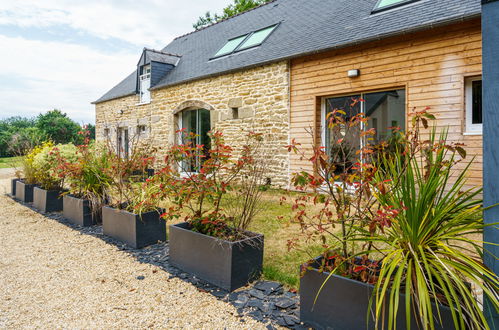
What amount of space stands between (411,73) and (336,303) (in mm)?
5323

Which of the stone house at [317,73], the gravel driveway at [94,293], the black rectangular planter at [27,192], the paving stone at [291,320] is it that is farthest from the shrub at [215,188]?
the black rectangular planter at [27,192]

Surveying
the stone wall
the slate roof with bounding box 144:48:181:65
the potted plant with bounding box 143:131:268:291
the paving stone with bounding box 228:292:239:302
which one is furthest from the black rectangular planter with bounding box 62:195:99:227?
the slate roof with bounding box 144:48:181:65

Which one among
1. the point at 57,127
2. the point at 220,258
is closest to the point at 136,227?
the point at 220,258

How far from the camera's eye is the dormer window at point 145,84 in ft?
40.7

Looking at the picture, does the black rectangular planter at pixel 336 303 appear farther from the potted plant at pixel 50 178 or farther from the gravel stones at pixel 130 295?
the potted plant at pixel 50 178

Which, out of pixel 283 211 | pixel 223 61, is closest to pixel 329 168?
pixel 283 211

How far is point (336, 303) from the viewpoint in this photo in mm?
1938

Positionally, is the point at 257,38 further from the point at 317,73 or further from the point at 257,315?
the point at 257,315

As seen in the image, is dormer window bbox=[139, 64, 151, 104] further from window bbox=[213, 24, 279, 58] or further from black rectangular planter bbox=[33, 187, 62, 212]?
black rectangular planter bbox=[33, 187, 62, 212]

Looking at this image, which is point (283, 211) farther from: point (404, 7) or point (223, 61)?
point (223, 61)

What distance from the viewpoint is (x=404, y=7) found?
6551 mm

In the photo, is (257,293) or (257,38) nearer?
(257,293)

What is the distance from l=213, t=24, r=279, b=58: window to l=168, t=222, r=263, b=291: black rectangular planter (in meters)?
7.40

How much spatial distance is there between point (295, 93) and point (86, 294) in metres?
6.16
